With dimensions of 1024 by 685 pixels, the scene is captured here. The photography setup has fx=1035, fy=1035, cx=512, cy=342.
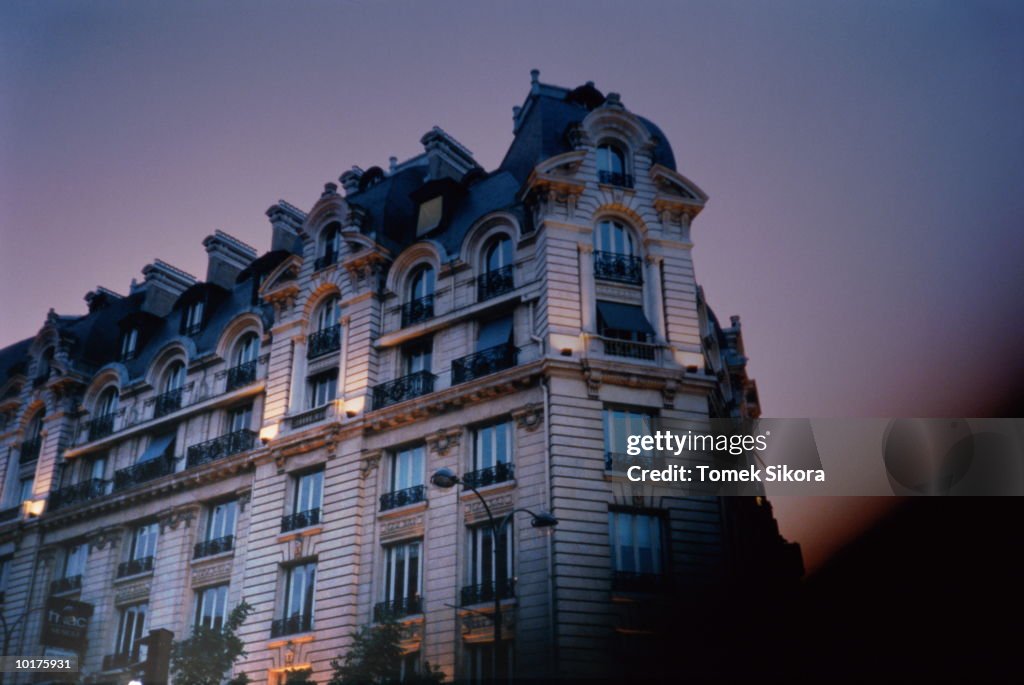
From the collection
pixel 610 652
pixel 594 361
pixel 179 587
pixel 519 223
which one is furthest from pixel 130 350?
pixel 610 652

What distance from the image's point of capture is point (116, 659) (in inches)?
1277

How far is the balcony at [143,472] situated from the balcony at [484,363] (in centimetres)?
1233

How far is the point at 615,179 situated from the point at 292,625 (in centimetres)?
1535

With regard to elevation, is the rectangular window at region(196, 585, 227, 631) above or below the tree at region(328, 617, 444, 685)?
above

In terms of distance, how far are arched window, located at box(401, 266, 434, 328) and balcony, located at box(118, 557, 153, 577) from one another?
11822 millimetres

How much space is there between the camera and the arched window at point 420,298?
30422 mm

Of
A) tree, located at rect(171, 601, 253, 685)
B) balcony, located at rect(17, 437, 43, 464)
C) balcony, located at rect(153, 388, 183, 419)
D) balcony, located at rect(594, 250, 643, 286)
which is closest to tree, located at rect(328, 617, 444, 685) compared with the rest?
tree, located at rect(171, 601, 253, 685)

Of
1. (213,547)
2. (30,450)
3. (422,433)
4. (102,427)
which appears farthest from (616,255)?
(30,450)

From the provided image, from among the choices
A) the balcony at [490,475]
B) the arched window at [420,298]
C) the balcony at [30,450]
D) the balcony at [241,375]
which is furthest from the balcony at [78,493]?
the balcony at [490,475]

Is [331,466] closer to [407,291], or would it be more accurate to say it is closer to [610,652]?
[407,291]

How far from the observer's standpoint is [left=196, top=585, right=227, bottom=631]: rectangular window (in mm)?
31000

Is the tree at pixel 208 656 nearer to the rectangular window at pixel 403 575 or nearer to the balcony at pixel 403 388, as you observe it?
the rectangular window at pixel 403 575

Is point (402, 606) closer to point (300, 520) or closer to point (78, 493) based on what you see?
point (300, 520)

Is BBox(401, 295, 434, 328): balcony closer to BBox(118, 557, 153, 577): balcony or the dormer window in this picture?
BBox(118, 557, 153, 577): balcony
